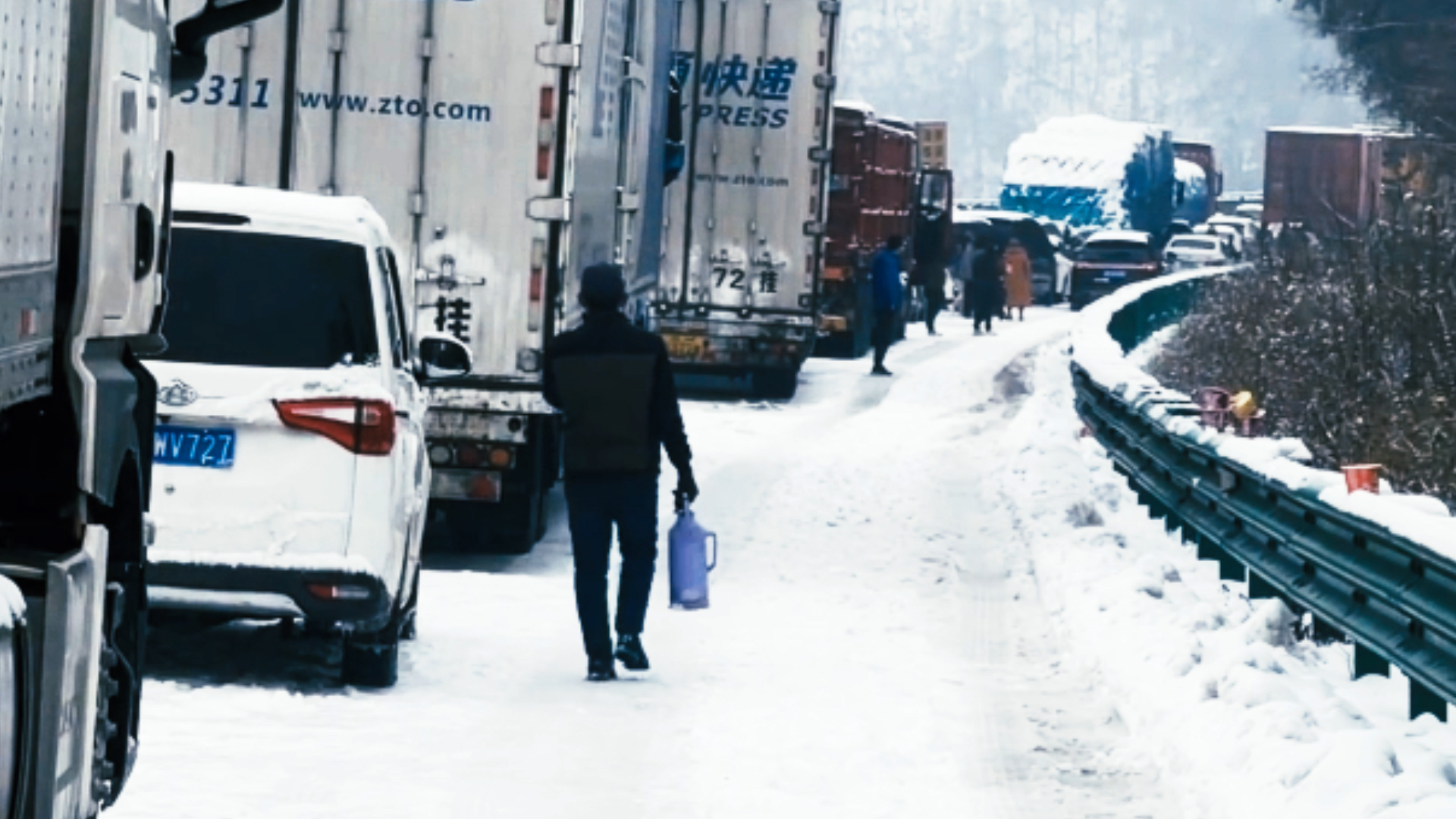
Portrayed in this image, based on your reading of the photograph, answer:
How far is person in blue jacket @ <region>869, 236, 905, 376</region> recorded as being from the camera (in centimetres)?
3359

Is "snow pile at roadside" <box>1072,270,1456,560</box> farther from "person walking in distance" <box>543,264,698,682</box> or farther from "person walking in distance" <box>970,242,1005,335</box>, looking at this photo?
"person walking in distance" <box>970,242,1005,335</box>

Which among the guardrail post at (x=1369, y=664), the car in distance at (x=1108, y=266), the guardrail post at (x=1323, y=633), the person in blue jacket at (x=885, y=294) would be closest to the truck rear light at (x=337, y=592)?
the guardrail post at (x=1369, y=664)

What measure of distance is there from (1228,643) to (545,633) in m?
2.98

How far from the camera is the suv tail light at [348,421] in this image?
10.3m

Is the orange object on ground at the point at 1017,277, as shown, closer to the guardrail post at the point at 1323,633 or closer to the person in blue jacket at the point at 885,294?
the person in blue jacket at the point at 885,294

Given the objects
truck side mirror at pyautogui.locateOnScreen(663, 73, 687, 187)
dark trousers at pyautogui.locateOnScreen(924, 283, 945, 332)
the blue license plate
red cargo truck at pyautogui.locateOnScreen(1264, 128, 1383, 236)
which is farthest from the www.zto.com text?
red cargo truck at pyautogui.locateOnScreen(1264, 128, 1383, 236)

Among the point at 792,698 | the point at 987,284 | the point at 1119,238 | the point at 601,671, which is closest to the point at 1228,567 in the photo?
the point at 792,698

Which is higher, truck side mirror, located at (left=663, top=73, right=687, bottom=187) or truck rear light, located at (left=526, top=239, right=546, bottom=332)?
truck side mirror, located at (left=663, top=73, right=687, bottom=187)

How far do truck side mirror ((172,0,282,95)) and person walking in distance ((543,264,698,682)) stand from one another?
4088mm

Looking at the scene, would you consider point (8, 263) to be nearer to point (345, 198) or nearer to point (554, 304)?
point (345, 198)

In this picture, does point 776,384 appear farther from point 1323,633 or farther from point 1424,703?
point 1424,703

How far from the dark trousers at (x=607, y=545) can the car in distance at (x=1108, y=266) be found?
47156 mm

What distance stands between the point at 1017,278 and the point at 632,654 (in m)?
43.3

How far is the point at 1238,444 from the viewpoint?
13.4 m
